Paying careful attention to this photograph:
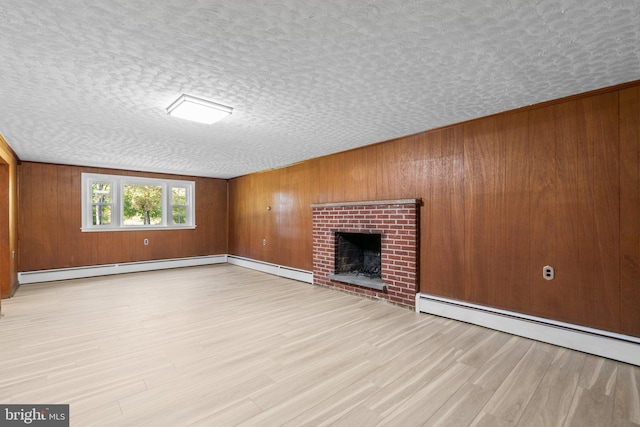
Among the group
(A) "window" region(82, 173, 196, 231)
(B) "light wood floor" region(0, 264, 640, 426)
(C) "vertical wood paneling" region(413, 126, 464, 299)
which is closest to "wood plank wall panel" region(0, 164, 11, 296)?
(B) "light wood floor" region(0, 264, 640, 426)

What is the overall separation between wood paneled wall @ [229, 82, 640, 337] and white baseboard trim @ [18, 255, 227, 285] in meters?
5.11

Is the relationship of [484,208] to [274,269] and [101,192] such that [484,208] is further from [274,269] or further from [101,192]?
[101,192]

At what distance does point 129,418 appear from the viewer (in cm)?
177

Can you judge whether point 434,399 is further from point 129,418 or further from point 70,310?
point 70,310

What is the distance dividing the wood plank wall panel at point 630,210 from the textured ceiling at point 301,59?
0.30 m

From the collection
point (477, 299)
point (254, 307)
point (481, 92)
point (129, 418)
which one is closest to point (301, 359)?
point (129, 418)

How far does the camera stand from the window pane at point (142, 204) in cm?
675

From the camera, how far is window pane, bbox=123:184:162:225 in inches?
266

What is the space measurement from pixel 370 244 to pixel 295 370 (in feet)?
10.2

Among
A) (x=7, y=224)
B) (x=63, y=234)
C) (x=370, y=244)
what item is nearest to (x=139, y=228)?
(x=63, y=234)

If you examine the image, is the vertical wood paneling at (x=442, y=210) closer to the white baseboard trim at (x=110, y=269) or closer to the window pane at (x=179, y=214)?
the white baseboard trim at (x=110, y=269)

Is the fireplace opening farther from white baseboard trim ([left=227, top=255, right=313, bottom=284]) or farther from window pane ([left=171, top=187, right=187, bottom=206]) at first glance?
window pane ([left=171, top=187, right=187, bottom=206])

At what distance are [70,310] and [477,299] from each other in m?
5.05

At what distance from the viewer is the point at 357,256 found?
526cm
